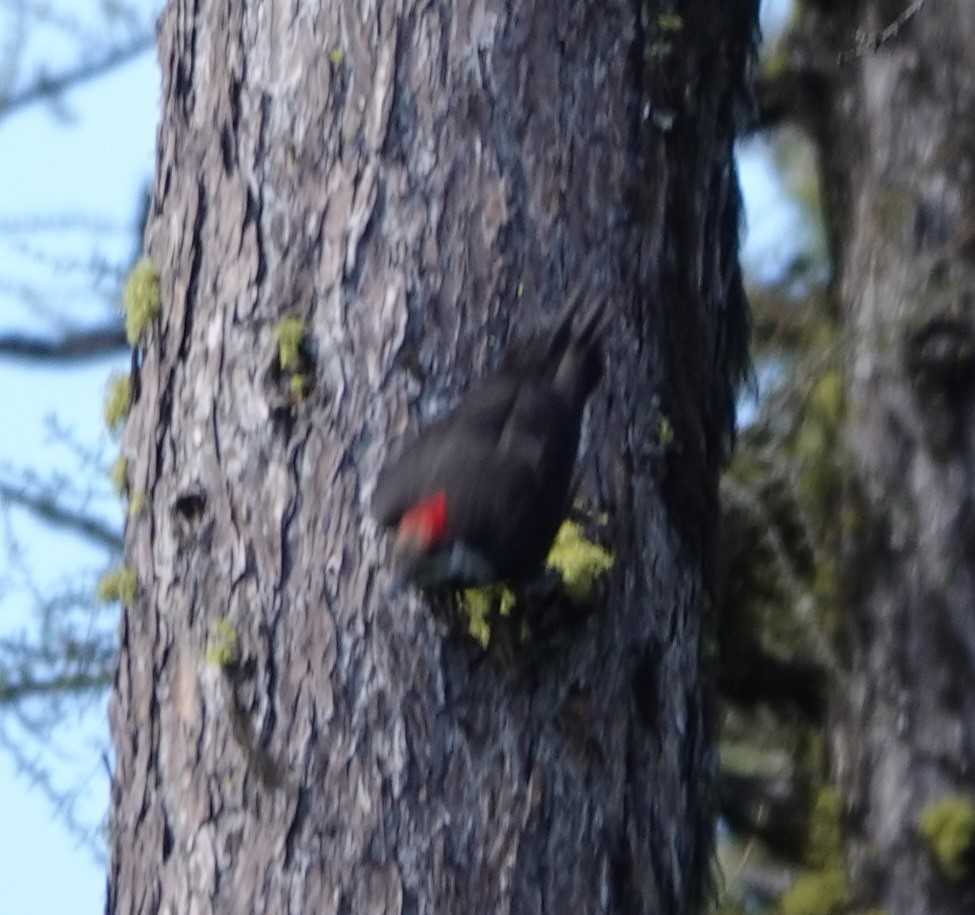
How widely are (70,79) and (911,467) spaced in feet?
8.45

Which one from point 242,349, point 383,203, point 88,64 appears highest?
point 88,64

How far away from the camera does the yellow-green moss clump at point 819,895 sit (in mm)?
4859

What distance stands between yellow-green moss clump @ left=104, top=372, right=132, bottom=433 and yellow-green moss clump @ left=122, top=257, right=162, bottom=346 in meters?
0.13

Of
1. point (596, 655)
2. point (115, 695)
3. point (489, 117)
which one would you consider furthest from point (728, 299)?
point (115, 695)

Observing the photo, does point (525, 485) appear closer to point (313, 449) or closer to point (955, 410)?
point (313, 449)

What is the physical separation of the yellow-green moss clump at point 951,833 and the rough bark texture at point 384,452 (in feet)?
6.38

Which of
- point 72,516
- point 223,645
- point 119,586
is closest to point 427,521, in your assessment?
point 223,645

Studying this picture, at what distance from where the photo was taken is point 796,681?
5.25 m

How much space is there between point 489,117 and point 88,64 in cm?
235

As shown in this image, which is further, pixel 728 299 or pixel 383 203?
pixel 728 299

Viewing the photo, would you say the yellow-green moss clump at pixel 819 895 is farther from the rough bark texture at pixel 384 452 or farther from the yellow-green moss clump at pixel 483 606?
the yellow-green moss clump at pixel 483 606

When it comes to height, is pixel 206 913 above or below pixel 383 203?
below

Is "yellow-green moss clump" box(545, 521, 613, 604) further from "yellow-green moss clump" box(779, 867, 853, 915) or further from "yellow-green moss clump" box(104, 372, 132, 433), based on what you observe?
"yellow-green moss clump" box(779, 867, 853, 915)

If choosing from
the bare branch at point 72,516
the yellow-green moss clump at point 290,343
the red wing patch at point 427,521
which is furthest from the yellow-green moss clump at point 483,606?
the bare branch at point 72,516
